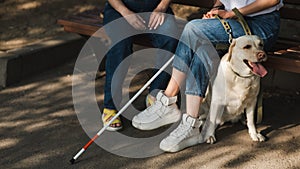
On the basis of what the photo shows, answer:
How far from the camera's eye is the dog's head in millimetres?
3535

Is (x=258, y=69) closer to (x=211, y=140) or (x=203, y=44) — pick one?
(x=203, y=44)

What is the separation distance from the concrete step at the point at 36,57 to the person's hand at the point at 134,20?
1421 millimetres

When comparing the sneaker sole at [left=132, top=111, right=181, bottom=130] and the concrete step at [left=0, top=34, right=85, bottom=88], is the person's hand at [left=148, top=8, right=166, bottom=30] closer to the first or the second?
the sneaker sole at [left=132, top=111, right=181, bottom=130]

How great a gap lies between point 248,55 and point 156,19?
92 cm

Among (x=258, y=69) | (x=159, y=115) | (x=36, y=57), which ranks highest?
(x=258, y=69)

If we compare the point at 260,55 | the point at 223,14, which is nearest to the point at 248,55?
the point at 260,55

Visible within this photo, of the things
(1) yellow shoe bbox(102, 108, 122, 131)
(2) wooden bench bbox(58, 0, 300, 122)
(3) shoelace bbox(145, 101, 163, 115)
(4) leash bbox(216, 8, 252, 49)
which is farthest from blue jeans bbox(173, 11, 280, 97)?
(1) yellow shoe bbox(102, 108, 122, 131)

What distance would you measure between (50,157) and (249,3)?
6.13 ft

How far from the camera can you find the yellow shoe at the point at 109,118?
4047mm

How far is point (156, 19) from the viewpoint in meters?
4.12

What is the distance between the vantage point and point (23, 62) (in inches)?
199

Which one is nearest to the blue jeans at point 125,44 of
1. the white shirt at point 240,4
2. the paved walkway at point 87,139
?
the paved walkway at point 87,139

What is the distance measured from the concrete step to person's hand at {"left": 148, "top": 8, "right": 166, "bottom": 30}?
5.13ft

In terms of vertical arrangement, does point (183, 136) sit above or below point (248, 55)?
below
